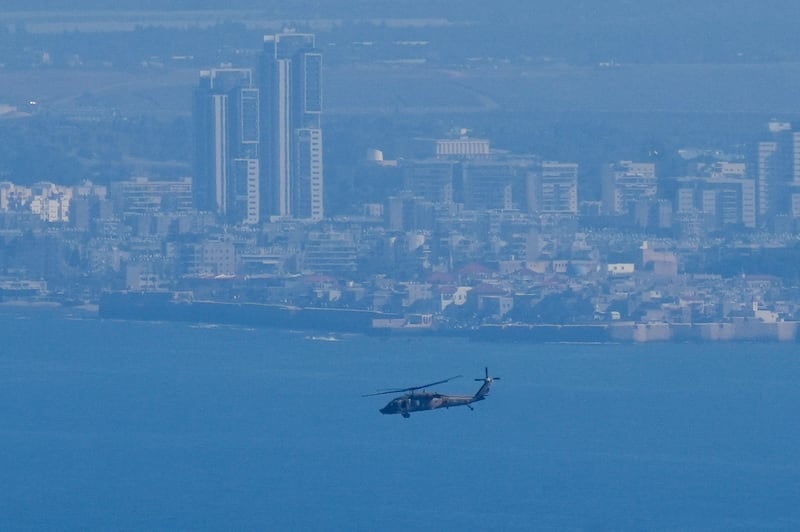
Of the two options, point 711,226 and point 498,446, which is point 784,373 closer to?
point 498,446

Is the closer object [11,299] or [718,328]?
[718,328]

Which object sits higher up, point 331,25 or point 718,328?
point 331,25

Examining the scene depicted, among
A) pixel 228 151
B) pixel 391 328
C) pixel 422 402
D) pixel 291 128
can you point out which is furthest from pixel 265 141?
pixel 422 402

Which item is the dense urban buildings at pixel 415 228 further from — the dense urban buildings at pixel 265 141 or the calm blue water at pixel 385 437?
the calm blue water at pixel 385 437

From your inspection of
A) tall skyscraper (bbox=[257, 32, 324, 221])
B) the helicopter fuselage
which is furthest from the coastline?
the helicopter fuselage

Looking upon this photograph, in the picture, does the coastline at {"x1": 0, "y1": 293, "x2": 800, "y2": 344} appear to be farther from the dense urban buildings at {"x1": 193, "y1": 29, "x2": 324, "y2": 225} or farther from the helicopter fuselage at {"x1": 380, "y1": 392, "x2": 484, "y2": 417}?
the helicopter fuselage at {"x1": 380, "y1": 392, "x2": 484, "y2": 417}

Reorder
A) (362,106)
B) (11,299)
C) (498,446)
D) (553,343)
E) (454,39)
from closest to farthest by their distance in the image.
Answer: (498,446), (553,343), (11,299), (362,106), (454,39)

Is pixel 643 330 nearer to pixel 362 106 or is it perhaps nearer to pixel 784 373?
pixel 784 373

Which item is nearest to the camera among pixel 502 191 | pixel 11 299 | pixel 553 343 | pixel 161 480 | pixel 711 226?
pixel 161 480

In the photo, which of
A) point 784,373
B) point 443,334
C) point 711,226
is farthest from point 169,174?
point 784,373
